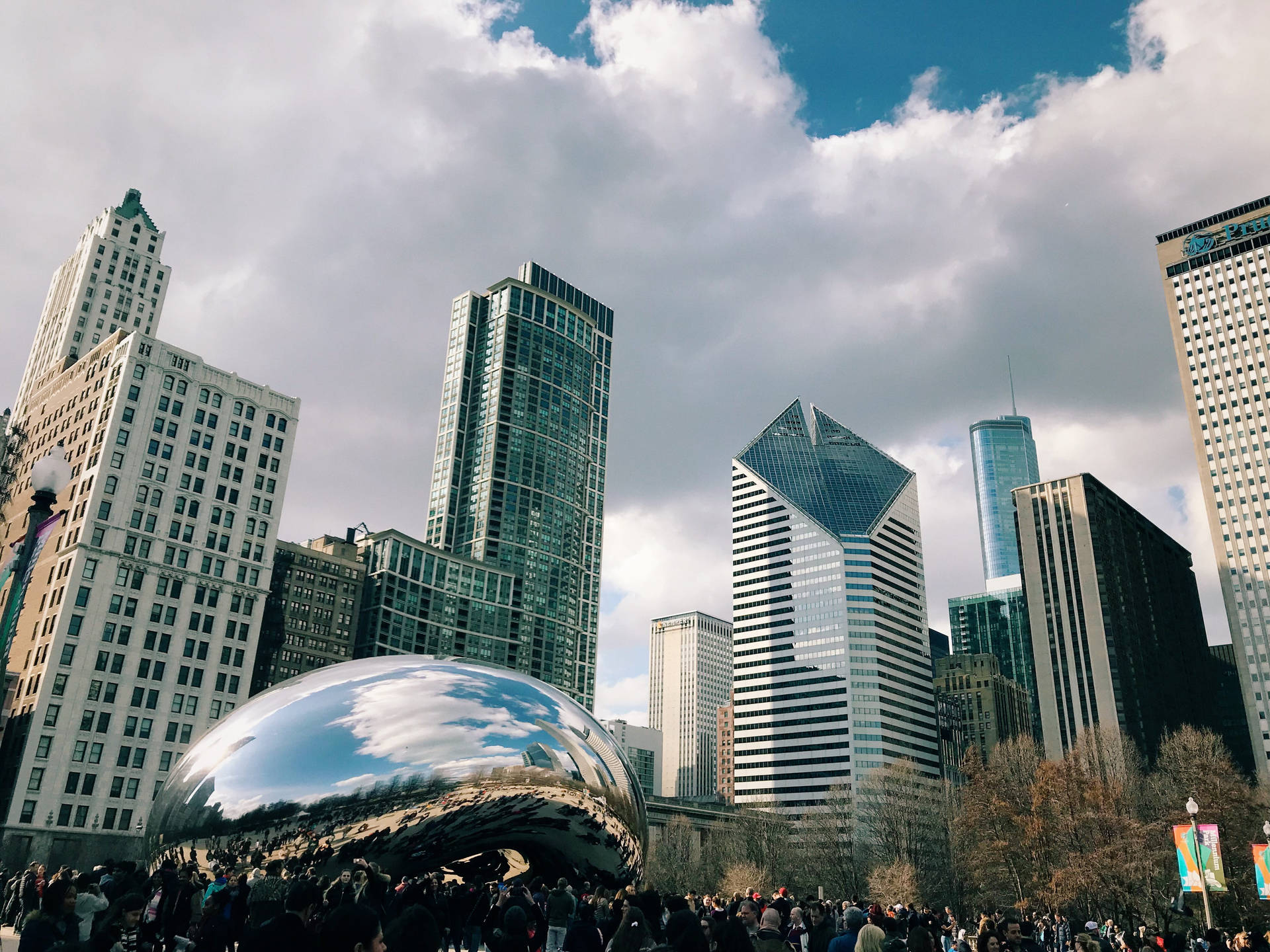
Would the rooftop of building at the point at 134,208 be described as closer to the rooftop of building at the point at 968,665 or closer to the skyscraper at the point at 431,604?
the skyscraper at the point at 431,604

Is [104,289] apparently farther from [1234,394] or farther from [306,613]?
[1234,394]

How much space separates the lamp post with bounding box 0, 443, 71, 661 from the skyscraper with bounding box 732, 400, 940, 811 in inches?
6226

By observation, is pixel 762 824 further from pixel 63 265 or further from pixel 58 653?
pixel 63 265

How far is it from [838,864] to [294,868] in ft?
269

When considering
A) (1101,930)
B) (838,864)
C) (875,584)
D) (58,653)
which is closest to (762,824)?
(838,864)

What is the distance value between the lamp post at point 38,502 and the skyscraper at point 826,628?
519 feet

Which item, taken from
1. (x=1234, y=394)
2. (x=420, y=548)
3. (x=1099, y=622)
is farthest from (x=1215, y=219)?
(x=420, y=548)

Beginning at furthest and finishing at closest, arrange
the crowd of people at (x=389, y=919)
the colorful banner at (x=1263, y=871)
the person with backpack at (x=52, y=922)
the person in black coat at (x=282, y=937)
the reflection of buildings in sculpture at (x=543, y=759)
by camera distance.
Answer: the colorful banner at (x=1263, y=871)
the reflection of buildings in sculpture at (x=543, y=759)
the person with backpack at (x=52, y=922)
the crowd of people at (x=389, y=919)
the person in black coat at (x=282, y=937)

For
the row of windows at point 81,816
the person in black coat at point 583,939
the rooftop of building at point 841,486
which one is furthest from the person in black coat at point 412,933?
the rooftop of building at point 841,486

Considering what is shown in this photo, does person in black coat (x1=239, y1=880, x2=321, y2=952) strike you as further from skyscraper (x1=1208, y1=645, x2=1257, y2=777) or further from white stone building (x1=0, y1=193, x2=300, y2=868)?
skyscraper (x1=1208, y1=645, x2=1257, y2=777)

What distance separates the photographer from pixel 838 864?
82.2 meters

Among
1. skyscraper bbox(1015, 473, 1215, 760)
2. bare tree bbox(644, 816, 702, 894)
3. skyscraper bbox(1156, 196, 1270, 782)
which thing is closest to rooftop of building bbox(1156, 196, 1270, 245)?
skyscraper bbox(1156, 196, 1270, 782)

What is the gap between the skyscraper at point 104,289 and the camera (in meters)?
129

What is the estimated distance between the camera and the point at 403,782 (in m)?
10.4
